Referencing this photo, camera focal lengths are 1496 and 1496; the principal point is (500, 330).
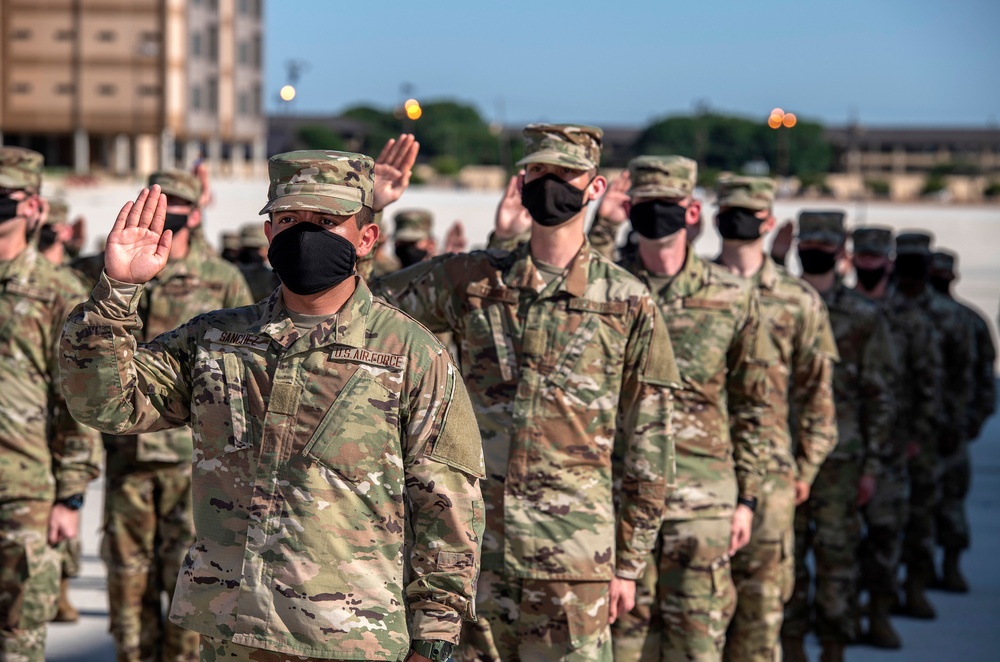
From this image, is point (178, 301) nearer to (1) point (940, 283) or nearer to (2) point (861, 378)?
(2) point (861, 378)

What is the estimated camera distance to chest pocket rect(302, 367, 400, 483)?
387 centimetres

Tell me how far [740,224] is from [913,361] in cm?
295

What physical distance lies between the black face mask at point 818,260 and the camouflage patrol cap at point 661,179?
2.25 m

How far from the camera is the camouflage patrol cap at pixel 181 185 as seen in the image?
24.1 feet

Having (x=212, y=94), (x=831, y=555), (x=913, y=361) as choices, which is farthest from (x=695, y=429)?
(x=212, y=94)

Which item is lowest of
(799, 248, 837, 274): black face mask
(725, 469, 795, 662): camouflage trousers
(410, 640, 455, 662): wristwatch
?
(725, 469, 795, 662): camouflage trousers

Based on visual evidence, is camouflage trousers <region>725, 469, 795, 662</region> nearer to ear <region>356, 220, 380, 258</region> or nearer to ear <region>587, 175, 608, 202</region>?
ear <region>587, 175, 608, 202</region>

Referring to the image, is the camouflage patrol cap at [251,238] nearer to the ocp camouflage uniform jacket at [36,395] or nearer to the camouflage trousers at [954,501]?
the ocp camouflage uniform jacket at [36,395]

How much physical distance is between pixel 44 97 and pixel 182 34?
317 inches

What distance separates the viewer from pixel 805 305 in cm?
738

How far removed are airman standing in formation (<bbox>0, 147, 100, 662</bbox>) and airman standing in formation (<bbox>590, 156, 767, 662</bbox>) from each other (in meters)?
2.39

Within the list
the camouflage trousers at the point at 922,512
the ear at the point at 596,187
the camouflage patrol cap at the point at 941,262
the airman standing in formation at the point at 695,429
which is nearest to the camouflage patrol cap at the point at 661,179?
the airman standing in formation at the point at 695,429

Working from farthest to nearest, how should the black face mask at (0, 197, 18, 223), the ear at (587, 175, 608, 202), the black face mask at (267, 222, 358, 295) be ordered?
the black face mask at (0, 197, 18, 223) < the ear at (587, 175, 608, 202) < the black face mask at (267, 222, 358, 295)

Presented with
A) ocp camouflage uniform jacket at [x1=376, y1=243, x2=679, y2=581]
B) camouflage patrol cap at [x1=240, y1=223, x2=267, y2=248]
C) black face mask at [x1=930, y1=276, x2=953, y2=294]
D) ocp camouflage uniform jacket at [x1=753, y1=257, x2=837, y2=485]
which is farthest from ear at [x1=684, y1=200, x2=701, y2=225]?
black face mask at [x1=930, y1=276, x2=953, y2=294]
